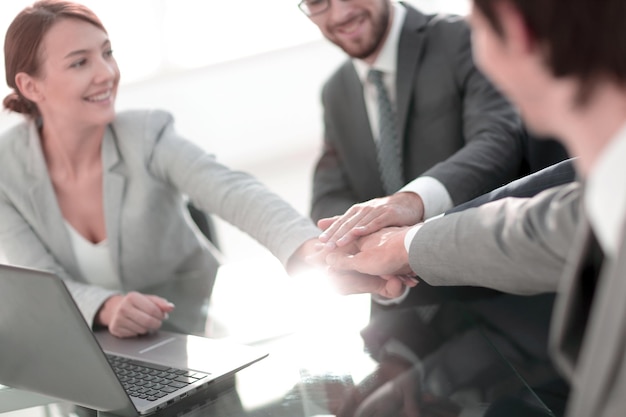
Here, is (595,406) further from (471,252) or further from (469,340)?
(469,340)

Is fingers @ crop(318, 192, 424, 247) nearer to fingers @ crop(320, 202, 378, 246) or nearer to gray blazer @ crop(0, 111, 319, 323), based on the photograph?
fingers @ crop(320, 202, 378, 246)

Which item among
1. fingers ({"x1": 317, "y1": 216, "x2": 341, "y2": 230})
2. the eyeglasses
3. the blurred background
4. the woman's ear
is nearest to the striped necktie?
the eyeglasses

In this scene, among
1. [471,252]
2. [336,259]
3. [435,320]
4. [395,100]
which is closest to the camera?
[471,252]

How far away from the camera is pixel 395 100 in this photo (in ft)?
8.57

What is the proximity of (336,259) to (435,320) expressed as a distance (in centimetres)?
28

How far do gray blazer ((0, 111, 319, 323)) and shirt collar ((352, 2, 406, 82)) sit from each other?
61 cm

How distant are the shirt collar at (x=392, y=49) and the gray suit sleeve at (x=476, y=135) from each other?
147 millimetres

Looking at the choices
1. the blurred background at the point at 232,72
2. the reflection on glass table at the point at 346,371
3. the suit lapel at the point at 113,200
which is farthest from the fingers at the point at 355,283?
the blurred background at the point at 232,72

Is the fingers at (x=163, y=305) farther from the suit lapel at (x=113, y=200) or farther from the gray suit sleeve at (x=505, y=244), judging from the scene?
the gray suit sleeve at (x=505, y=244)

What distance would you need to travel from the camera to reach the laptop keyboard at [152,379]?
61.2 inches

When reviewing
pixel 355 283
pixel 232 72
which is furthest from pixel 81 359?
pixel 232 72

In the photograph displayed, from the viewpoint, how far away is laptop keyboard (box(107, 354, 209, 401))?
1556 millimetres

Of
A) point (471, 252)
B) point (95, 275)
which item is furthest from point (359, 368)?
point (95, 275)

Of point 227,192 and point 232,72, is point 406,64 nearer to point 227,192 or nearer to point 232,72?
point 227,192
